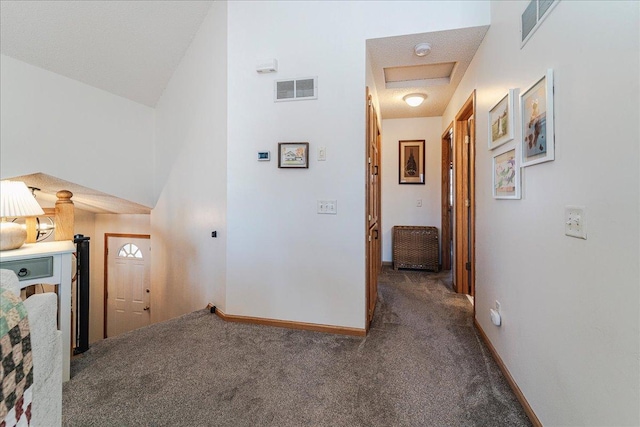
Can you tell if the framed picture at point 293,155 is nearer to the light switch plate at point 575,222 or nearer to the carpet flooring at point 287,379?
the carpet flooring at point 287,379

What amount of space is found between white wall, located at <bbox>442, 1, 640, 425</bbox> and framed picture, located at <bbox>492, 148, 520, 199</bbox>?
0.08 meters

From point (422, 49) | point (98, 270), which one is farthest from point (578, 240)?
point (98, 270)

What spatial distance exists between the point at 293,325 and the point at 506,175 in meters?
1.93

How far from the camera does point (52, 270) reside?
171 cm

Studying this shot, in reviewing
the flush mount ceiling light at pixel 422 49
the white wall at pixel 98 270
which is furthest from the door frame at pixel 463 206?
the white wall at pixel 98 270

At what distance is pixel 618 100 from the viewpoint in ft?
2.87

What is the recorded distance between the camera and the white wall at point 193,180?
265 centimetres

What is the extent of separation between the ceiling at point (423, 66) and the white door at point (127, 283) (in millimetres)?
3604

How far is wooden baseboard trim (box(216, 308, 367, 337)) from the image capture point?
7.57 feet

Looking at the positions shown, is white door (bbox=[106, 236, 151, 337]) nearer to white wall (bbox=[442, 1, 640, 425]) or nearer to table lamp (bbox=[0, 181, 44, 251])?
table lamp (bbox=[0, 181, 44, 251])

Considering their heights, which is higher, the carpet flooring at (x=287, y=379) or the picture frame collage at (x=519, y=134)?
the picture frame collage at (x=519, y=134)

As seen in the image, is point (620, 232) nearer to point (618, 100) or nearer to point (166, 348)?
point (618, 100)

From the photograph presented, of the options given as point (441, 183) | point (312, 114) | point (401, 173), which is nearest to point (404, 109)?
point (401, 173)

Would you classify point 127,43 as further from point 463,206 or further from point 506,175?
point 463,206
